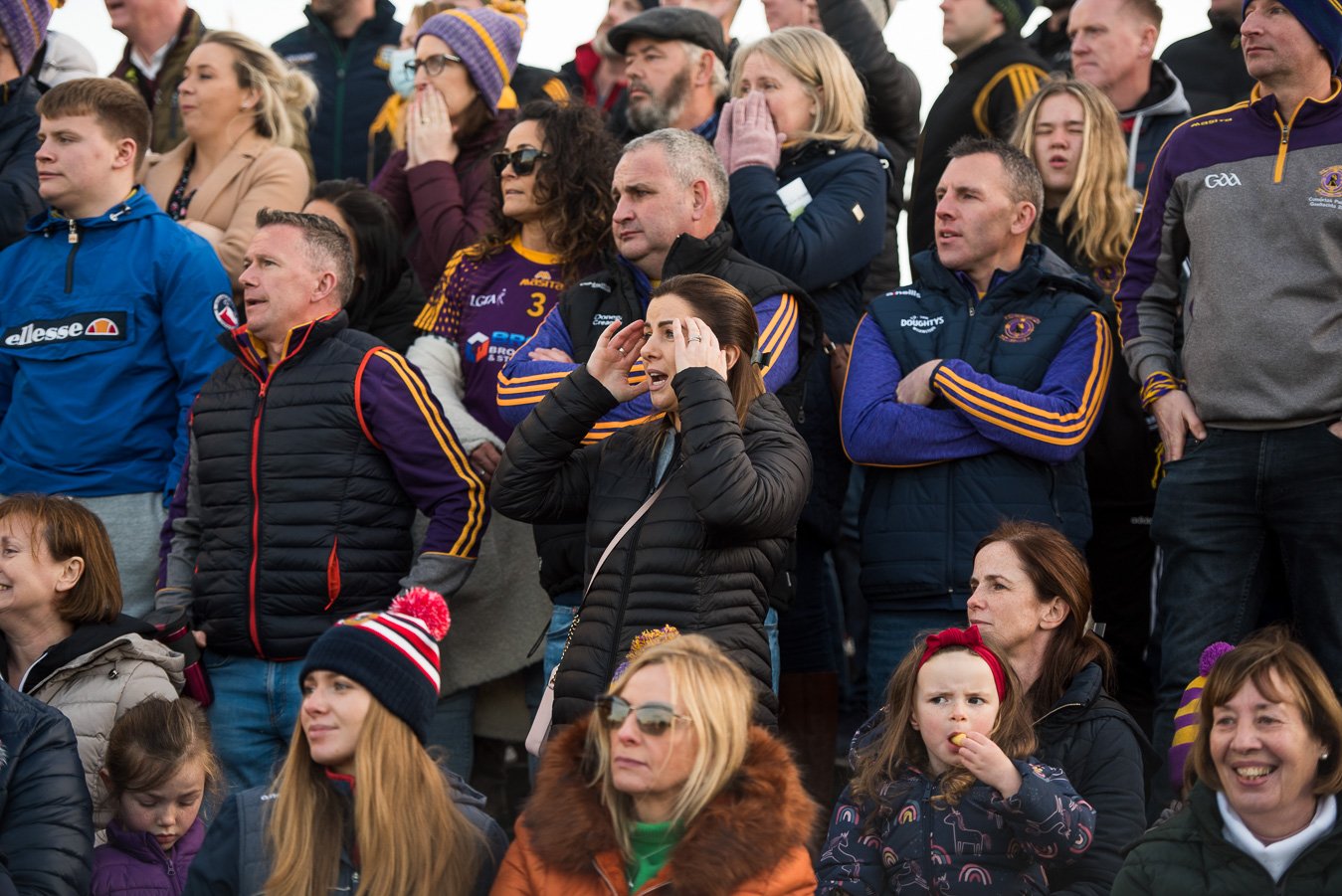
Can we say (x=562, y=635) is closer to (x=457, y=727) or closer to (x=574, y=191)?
(x=457, y=727)

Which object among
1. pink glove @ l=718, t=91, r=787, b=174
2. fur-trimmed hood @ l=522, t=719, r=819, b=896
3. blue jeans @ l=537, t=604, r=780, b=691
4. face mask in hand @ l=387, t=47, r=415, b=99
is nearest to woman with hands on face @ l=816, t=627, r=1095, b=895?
Answer: fur-trimmed hood @ l=522, t=719, r=819, b=896

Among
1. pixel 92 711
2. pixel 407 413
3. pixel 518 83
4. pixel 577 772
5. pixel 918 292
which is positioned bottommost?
→ pixel 92 711

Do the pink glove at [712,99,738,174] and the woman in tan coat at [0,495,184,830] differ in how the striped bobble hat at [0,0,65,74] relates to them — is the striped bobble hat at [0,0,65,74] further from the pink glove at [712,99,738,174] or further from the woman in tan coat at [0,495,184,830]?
the pink glove at [712,99,738,174]

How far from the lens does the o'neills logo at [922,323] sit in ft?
19.8

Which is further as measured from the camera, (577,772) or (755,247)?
(755,247)

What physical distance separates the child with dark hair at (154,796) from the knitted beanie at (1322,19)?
389 centimetres

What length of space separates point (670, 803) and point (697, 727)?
0.65 feet

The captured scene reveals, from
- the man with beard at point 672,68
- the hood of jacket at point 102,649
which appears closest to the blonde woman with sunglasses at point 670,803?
the hood of jacket at point 102,649

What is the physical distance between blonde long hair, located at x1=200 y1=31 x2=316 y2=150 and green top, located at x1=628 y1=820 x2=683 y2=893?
4.44 metres

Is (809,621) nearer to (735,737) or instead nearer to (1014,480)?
(1014,480)

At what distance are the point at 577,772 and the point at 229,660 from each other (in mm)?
2078

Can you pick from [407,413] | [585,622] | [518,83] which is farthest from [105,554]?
[518,83]

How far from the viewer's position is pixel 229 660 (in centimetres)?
571

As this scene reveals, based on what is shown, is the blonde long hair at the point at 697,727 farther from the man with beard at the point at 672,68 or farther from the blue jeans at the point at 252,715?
the man with beard at the point at 672,68
